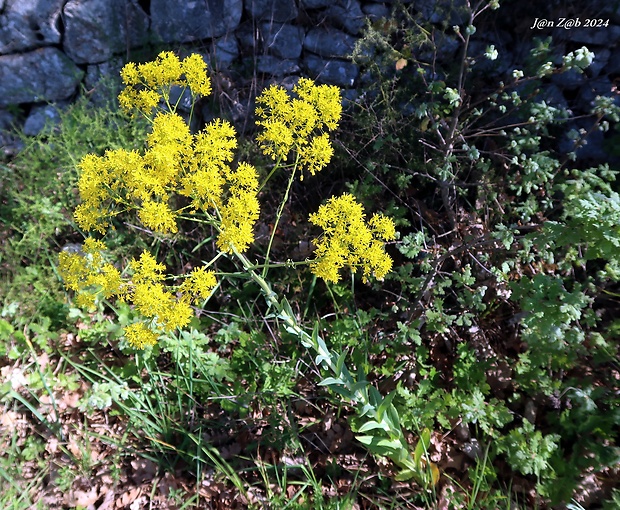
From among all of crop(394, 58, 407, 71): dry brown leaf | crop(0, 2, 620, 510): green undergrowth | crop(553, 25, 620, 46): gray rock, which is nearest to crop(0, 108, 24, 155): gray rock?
→ crop(0, 2, 620, 510): green undergrowth

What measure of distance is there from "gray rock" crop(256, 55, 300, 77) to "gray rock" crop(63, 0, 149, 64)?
93 centimetres

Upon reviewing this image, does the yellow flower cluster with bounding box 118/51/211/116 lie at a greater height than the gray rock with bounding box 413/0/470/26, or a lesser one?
lesser

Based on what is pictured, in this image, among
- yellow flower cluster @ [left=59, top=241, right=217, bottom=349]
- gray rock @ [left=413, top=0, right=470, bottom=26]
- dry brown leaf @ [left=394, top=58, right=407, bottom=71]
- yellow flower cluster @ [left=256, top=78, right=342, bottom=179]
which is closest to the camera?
yellow flower cluster @ [left=59, top=241, right=217, bottom=349]

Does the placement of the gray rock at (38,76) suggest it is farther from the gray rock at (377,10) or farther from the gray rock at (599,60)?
the gray rock at (599,60)

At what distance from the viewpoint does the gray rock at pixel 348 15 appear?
299cm

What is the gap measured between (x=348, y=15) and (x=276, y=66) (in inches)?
24.3

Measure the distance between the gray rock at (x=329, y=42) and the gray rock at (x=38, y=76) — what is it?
184 centimetres

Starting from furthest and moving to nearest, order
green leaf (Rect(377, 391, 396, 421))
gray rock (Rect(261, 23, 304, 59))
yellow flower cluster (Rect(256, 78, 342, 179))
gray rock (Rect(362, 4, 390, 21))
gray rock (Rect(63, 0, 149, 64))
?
gray rock (Rect(63, 0, 149, 64)) → gray rock (Rect(261, 23, 304, 59)) → gray rock (Rect(362, 4, 390, 21)) → yellow flower cluster (Rect(256, 78, 342, 179)) → green leaf (Rect(377, 391, 396, 421))

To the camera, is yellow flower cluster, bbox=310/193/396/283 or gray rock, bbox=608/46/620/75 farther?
gray rock, bbox=608/46/620/75

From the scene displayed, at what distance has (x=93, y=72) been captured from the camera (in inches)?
133

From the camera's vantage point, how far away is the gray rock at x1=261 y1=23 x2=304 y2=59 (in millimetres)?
3123

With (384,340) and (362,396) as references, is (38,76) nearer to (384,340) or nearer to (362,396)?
(384,340)

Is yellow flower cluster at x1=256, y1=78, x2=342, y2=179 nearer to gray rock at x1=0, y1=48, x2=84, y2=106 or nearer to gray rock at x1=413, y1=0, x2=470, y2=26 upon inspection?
gray rock at x1=413, y1=0, x2=470, y2=26

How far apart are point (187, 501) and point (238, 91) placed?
262cm
